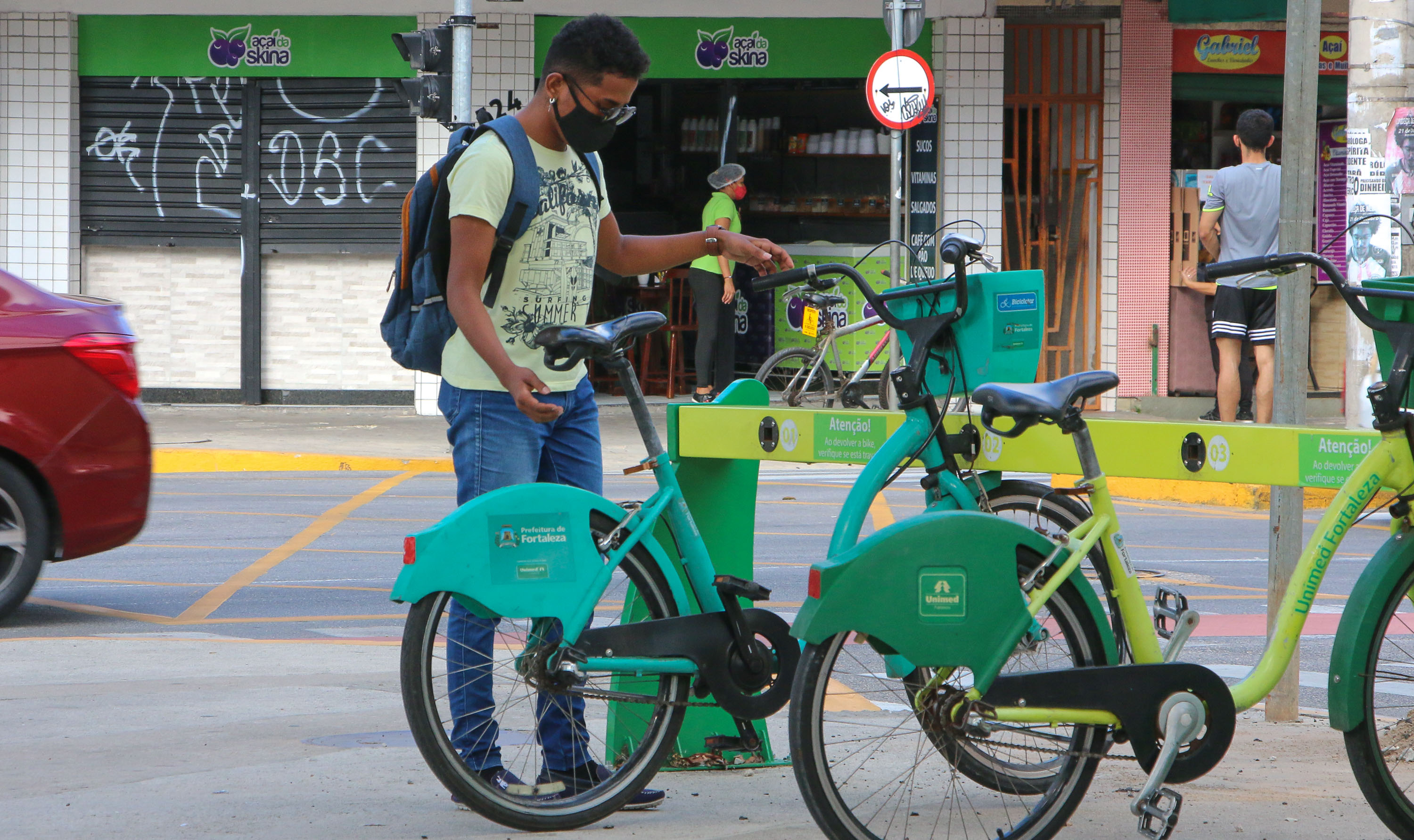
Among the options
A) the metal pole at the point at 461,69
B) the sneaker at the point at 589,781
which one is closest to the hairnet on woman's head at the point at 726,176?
the metal pole at the point at 461,69

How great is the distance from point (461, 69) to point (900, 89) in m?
3.44

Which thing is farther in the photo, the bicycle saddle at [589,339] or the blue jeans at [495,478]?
the blue jeans at [495,478]

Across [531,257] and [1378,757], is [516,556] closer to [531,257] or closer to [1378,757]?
[531,257]

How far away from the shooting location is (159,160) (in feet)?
48.5

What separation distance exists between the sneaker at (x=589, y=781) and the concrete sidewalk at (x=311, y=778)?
0.04m

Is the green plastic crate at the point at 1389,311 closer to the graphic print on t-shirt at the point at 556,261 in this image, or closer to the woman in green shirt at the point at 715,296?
the graphic print on t-shirt at the point at 556,261

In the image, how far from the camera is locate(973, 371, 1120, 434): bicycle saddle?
3.32m

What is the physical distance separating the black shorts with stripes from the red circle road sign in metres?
2.76

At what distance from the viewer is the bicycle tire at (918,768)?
10.5 ft

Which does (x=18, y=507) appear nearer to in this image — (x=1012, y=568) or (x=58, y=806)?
(x=58, y=806)

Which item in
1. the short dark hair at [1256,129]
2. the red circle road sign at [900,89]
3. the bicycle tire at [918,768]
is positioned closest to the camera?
the bicycle tire at [918,768]

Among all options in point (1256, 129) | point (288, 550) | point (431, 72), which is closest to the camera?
point (288, 550)

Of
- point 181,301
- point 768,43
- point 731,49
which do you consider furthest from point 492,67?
point 181,301

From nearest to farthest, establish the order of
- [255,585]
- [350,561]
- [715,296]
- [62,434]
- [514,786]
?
[514,786] < [62,434] < [255,585] < [350,561] < [715,296]
